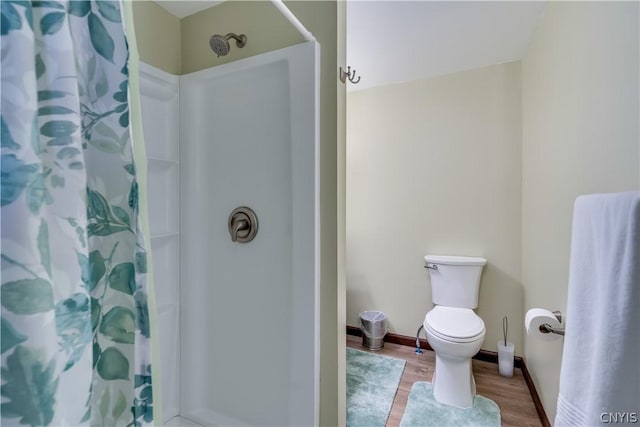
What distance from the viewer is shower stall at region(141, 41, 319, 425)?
1.16 meters

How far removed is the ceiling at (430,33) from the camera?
1587mm

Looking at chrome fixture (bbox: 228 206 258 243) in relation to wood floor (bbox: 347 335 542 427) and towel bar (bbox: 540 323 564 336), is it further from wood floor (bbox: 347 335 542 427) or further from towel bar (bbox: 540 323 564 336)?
wood floor (bbox: 347 335 542 427)

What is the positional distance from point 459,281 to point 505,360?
0.61 meters

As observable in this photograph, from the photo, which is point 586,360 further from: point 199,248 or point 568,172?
point 199,248

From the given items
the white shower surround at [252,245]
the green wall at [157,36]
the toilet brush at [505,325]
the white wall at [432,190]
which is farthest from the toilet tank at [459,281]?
the green wall at [157,36]

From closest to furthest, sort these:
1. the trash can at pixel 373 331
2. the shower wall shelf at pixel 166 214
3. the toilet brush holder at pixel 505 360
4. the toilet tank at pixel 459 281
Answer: the shower wall shelf at pixel 166 214
the toilet brush holder at pixel 505 360
the toilet tank at pixel 459 281
the trash can at pixel 373 331

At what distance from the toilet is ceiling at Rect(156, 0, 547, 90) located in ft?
4.86

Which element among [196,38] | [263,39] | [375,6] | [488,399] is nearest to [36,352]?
[263,39]

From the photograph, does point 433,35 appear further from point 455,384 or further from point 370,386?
point 370,386

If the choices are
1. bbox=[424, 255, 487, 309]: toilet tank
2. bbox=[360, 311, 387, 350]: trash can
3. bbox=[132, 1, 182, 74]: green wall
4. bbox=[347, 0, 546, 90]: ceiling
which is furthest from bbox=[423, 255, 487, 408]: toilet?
bbox=[132, 1, 182, 74]: green wall

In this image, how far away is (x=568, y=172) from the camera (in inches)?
50.8

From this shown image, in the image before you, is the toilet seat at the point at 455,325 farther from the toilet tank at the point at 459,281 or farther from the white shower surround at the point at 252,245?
the white shower surround at the point at 252,245

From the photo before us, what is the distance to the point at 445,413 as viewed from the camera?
5.59 feet

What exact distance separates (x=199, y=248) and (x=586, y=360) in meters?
1.47
